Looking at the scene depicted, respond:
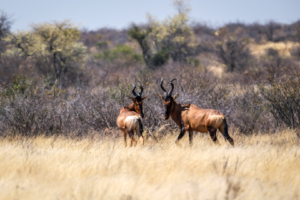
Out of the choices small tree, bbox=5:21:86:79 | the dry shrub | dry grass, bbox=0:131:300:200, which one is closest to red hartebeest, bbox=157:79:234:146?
dry grass, bbox=0:131:300:200

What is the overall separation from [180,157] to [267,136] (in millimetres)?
3879

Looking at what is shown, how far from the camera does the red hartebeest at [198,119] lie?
7.89 meters

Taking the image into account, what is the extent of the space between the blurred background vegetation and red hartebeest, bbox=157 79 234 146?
6.01 ft

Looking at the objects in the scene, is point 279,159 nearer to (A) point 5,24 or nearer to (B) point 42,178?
(B) point 42,178

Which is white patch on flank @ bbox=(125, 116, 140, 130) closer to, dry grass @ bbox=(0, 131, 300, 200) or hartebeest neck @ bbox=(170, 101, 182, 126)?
dry grass @ bbox=(0, 131, 300, 200)

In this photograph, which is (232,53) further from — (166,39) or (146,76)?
(146,76)

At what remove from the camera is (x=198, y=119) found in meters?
8.09

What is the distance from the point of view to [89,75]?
28.0 m

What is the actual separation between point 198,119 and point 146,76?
817 centimetres

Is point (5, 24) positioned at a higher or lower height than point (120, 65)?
higher

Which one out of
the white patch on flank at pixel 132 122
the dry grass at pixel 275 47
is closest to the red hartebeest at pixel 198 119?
the white patch on flank at pixel 132 122

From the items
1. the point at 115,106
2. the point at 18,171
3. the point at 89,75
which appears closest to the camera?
the point at 18,171

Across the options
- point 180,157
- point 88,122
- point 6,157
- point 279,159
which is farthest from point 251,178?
point 88,122

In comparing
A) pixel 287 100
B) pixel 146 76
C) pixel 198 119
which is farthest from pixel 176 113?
pixel 146 76
